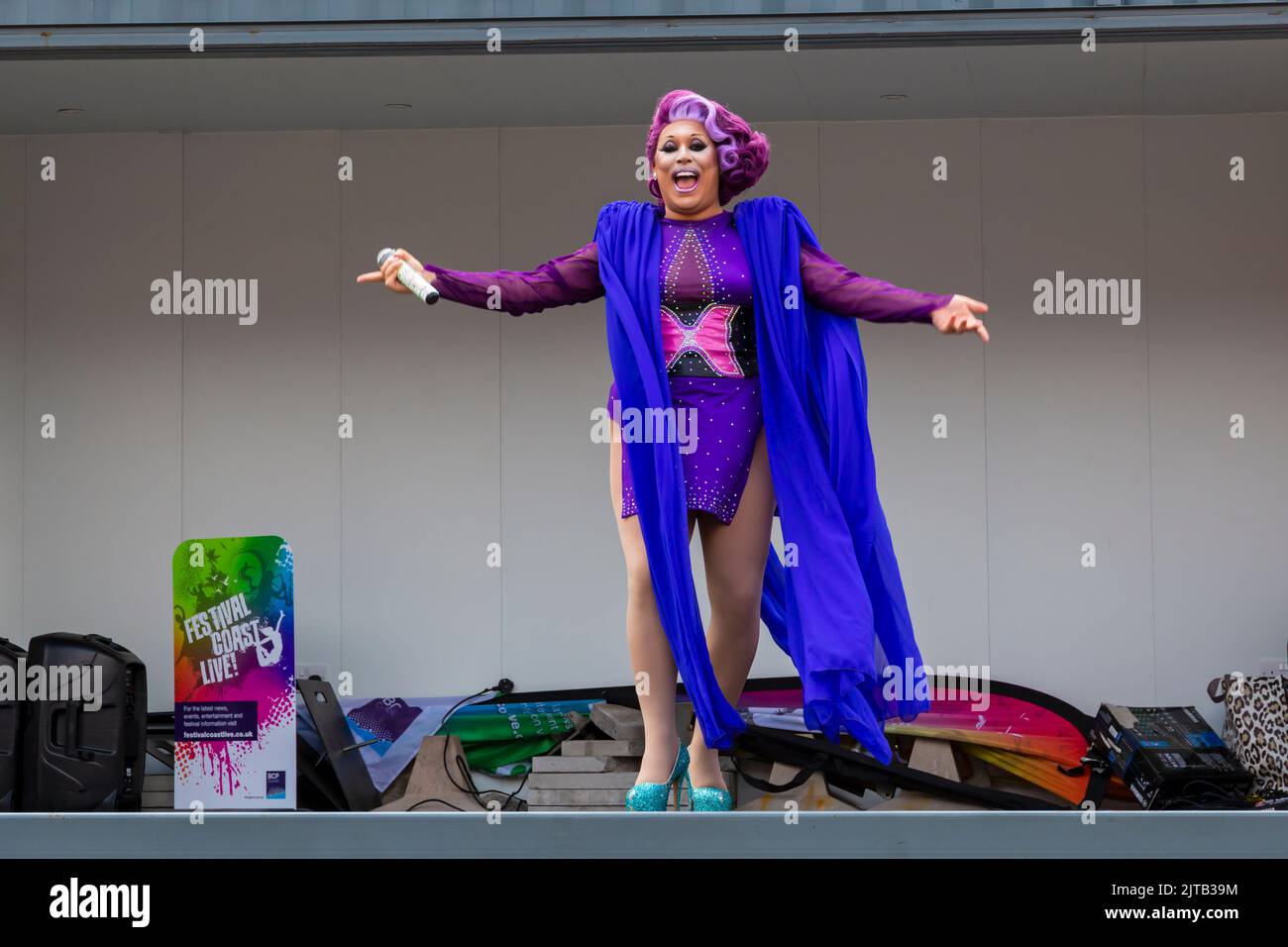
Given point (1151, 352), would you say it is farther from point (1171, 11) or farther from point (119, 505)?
point (119, 505)

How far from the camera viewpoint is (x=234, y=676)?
5516mm

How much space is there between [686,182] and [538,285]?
1.23 ft

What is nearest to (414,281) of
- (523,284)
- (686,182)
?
(523,284)

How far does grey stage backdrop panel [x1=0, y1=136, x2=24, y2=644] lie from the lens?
6836 millimetres

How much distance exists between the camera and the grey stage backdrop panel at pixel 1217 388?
6.53 meters

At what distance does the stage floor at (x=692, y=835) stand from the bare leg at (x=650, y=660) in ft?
1.53

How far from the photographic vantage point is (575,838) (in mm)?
2957

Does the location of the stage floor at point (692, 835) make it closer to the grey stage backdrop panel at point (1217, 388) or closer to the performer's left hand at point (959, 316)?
the performer's left hand at point (959, 316)

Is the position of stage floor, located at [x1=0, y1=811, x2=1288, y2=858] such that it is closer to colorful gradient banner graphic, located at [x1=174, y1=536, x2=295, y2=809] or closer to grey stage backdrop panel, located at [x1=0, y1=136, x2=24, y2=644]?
colorful gradient banner graphic, located at [x1=174, y1=536, x2=295, y2=809]

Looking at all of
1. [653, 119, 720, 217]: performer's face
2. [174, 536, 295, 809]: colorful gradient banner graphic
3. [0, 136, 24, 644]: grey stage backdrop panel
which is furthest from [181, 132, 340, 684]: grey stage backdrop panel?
[653, 119, 720, 217]: performer's face

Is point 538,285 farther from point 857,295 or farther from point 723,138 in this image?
point 857,295

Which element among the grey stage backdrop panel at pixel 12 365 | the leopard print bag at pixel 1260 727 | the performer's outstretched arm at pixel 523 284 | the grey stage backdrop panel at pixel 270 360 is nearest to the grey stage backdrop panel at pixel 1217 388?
the leopard print bag at pixel 1260 727

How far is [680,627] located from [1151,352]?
3864 millimetres
